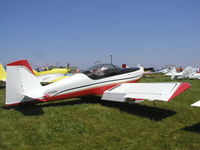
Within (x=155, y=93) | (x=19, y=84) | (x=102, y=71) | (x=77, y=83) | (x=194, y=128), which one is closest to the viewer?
(x=194, y=128)

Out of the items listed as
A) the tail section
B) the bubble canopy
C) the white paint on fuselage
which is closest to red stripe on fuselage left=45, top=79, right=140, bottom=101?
the white paint on fuselage

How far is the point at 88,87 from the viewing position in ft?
22.1

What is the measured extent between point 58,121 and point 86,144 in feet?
5.42

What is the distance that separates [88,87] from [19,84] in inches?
99.6

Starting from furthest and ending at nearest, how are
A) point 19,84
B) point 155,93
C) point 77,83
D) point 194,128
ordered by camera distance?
point 77,83 → point 19,84 → point 155,93 → point 194,128

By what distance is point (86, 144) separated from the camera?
3.38 m

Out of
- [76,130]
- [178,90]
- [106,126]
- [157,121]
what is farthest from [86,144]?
[178,90]

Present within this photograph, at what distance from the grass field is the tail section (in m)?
0.49

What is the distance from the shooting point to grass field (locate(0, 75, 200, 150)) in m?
3.35

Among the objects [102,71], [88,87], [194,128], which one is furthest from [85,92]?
[194,128]

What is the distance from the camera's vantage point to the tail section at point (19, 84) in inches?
213

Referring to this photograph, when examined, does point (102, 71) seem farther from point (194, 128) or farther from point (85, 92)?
point (194, 128)

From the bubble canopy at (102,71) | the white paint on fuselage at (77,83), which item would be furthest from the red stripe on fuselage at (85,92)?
the bubble canopy at (102,71)

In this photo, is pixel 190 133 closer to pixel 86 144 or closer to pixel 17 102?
pixel 86 144
